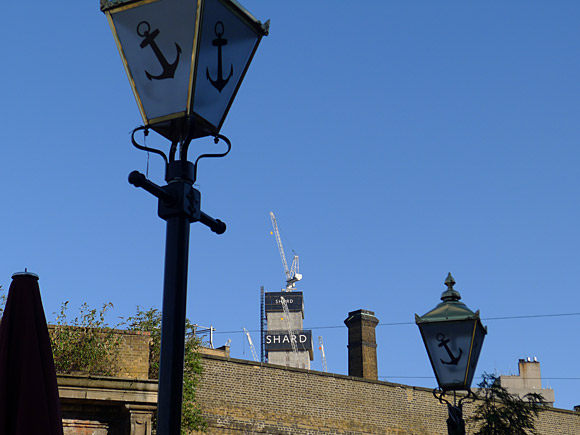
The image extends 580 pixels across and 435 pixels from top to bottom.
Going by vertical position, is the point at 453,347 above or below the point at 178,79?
below

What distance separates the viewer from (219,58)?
3344 mm

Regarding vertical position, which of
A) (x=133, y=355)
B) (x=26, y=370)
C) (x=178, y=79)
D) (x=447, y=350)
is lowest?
(x=26, y=370)

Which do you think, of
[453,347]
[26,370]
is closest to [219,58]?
[26,370]

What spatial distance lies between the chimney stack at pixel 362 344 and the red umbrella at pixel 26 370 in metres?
30.8

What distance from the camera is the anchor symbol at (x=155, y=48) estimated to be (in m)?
3.24

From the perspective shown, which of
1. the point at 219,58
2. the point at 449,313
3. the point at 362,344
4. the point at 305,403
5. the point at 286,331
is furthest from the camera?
the point at 286,331

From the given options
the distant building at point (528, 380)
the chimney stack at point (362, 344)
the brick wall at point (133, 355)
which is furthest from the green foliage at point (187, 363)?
the distant building at point (528, 380)

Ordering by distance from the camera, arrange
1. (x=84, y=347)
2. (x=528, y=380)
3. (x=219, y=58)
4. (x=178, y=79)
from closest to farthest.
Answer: (x=178, y=79) < (x=219, y=58) < (x=84, y=347) < (x=528, y=380)

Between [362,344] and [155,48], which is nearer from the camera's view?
[155,48]

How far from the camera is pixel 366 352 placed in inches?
1415

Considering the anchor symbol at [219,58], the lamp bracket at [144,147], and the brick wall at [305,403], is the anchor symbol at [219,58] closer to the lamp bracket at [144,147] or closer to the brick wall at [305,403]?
the lamp bracket at [144,147]

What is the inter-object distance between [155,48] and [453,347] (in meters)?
4.17

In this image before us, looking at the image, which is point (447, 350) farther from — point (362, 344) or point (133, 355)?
point (362, 344)

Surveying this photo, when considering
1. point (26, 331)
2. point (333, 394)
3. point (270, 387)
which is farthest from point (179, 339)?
point (333, 394)
